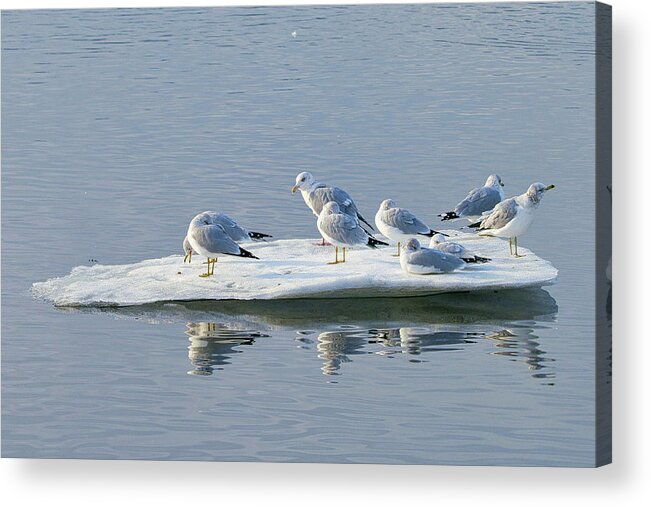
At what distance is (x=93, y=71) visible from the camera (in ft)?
27.7

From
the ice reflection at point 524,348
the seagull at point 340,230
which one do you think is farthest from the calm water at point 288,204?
the seagull at point 340,230

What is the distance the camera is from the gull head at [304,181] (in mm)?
8266

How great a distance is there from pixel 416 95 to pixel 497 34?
454 mm

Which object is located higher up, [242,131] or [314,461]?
[242,131]

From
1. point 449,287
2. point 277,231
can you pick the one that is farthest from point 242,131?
point 449,287

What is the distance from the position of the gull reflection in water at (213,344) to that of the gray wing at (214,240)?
334 mm

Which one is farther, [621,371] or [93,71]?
[93,71]

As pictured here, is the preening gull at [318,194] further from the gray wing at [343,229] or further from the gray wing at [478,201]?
the gray wing at [478,201]

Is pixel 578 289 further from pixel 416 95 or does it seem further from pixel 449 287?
pixel 416 95

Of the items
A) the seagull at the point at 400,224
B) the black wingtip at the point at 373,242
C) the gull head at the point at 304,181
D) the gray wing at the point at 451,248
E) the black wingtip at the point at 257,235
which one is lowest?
the gray wing at the point at 451,248

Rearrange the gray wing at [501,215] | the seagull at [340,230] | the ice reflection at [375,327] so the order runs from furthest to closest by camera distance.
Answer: the seagull at [340,230]
the gray wing at [501,215]
the ice reflection at [375,327]

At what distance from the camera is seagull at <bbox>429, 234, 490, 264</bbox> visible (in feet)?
26.8

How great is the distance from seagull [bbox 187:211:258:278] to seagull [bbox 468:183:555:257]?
1041 mm

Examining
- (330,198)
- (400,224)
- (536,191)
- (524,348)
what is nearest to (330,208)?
(330,198)
